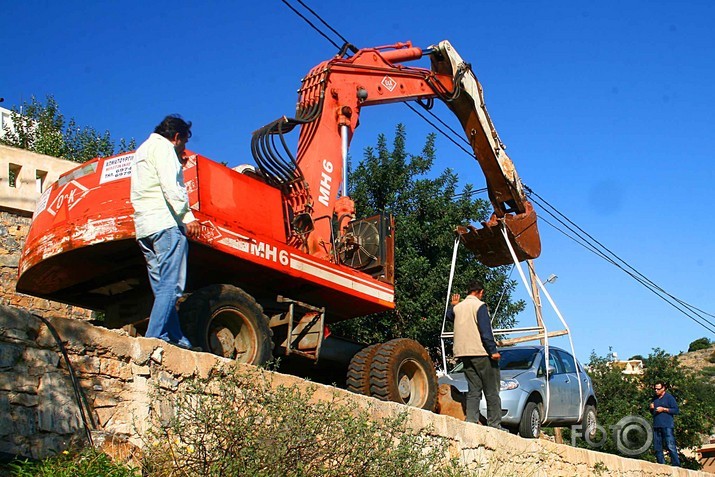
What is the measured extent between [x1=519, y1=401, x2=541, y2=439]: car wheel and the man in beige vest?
1447 millimetres

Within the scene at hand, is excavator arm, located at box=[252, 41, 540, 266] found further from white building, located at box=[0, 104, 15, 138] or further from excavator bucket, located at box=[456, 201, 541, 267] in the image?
white building, located at box=[0, 104, 15, 138]

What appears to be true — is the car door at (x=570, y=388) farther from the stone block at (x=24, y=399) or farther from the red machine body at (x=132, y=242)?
the stone block at (x=24, y=399)

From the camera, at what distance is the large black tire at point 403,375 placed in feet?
31.4

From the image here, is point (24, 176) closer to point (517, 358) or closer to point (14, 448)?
point (517, 358)

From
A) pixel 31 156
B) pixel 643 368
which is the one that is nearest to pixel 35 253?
pixel 31 156

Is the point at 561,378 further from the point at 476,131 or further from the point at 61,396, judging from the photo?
the point at 61,396

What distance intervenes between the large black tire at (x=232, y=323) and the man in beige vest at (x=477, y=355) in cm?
271

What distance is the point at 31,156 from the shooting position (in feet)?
47.4

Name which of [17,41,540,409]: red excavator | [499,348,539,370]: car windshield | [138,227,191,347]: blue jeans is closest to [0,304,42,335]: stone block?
[138,227,191,347]: blue jeans

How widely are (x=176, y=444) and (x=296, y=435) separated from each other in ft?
2.55

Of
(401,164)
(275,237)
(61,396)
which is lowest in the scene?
(61,396)

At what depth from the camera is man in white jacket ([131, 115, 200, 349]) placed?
6840mm

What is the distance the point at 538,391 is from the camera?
11.8 meters

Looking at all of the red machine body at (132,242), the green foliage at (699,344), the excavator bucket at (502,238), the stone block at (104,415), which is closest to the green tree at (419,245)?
the excavator bucket at (502,238)
